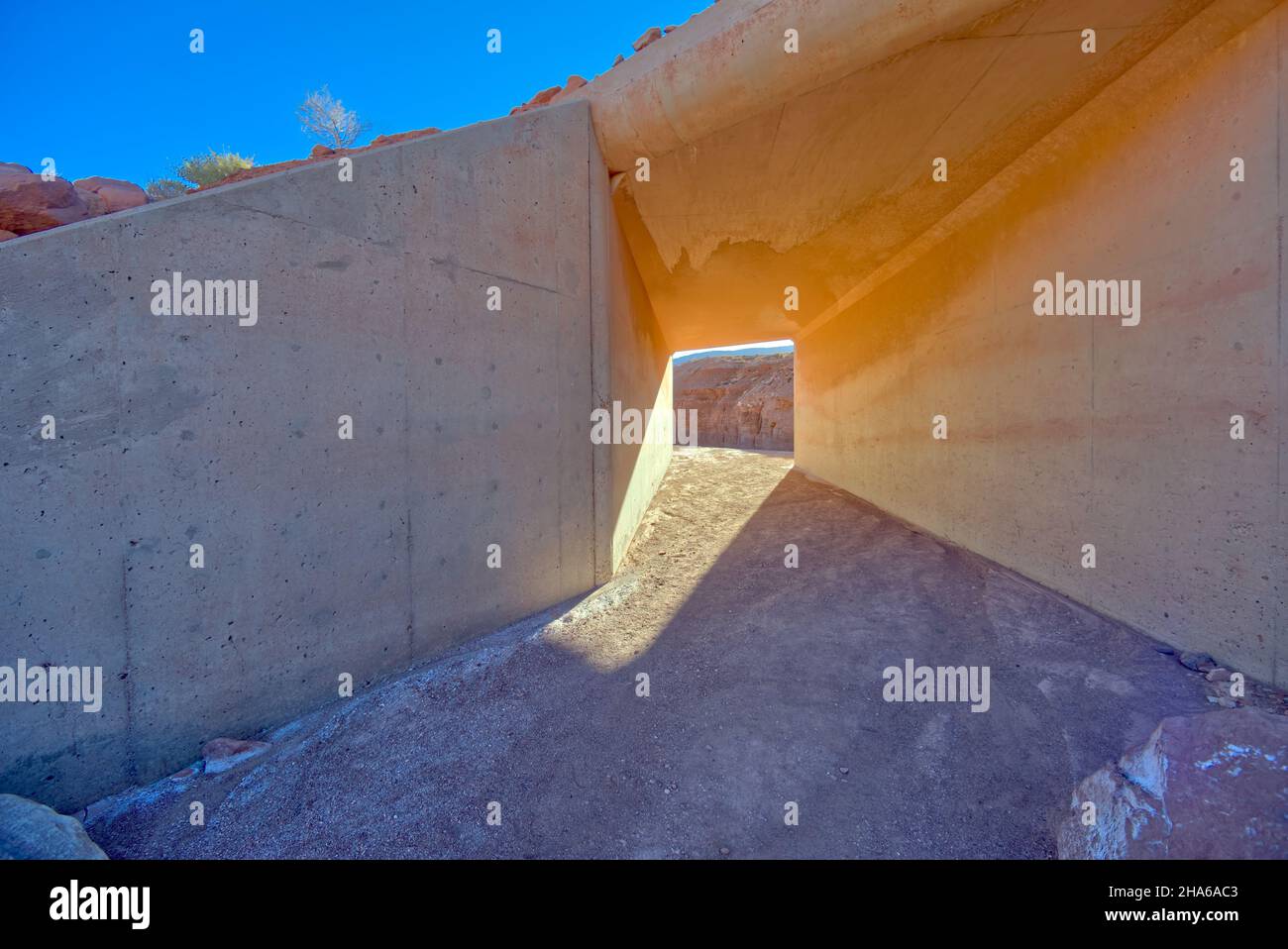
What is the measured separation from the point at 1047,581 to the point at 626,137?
6.33 m

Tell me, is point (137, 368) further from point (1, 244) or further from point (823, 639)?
point (823, 639)

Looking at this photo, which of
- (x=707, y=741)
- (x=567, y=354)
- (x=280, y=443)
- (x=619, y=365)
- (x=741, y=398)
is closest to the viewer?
(x=707, y=741)

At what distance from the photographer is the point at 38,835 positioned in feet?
6.37

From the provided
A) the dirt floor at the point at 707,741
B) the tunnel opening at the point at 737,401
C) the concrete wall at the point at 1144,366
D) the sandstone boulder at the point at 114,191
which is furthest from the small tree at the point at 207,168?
the tunnel opening at the point at 737,401

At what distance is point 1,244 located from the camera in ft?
7.56

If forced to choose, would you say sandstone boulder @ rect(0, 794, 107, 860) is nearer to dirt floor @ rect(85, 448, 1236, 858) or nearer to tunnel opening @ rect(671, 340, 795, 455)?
dirt floor @ rect(85, 448, 1236, 858)

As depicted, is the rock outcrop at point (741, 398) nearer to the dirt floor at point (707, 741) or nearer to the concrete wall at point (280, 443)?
the dirt floor at point (707, 741)

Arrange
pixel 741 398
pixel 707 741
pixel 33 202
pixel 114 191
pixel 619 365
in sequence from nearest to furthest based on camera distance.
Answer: pixel 707 741, pixel 33 202, pixel 114 191, pixel 619 365, pixel 741 398

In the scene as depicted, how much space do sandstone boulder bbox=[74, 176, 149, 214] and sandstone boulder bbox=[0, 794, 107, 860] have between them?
191 inches

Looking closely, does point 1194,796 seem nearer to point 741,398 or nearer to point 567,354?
point 567,354

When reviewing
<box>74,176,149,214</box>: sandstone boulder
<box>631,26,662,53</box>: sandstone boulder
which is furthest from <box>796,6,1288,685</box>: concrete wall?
<box>74,176,149,214</box>: sandstone boulder

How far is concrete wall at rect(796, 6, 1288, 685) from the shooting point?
9.63ft

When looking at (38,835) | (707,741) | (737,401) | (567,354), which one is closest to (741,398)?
(737,401)

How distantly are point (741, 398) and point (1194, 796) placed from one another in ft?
77.8
